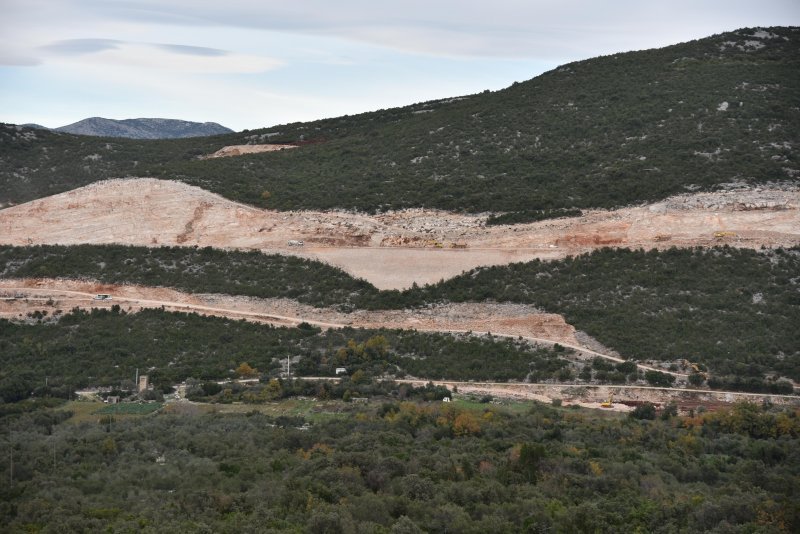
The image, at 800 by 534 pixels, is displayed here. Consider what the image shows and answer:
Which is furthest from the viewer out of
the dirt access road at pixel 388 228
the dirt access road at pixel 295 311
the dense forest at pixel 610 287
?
the dirt access road at pixel 388 228

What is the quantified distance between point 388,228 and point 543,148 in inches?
531

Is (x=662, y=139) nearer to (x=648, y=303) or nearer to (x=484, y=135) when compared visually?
(x=484, y=135)

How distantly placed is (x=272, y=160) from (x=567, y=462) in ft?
163

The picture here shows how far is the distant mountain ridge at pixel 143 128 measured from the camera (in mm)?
149750

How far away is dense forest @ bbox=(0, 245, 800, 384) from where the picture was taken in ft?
140

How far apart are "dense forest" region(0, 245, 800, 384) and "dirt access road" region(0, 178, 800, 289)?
4.90 ft

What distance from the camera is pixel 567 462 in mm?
27234

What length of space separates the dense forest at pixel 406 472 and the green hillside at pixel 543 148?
2571cm

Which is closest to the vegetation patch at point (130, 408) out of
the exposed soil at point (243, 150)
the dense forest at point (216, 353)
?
the dense forest at point (216, 353)

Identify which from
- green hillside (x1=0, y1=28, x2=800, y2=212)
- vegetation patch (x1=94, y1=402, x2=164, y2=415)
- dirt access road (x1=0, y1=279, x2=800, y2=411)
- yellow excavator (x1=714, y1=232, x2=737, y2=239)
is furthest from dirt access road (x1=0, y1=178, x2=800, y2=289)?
vegetation patch (x1=94, y1=402, x2=164, y2=415)

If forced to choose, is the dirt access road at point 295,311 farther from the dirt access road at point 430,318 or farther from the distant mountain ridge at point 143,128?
the distant mountain ridge at point 143,128

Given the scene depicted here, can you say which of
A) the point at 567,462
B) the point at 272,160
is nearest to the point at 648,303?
the point at 567,462

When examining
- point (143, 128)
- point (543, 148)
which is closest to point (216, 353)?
point (543, 148)

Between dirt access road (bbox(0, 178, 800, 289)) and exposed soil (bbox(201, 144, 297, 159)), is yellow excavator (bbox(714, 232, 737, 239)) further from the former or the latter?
exposed soil (bbox(201, 144, 297, 159))
